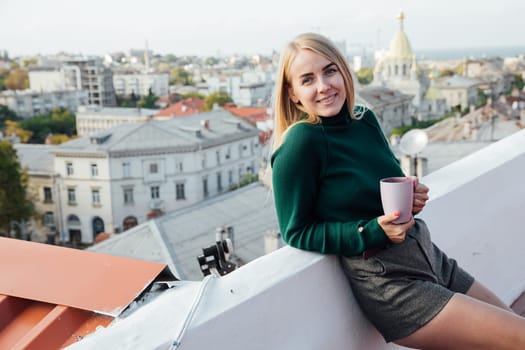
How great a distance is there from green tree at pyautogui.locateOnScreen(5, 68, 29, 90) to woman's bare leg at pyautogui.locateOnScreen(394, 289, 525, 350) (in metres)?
68.6

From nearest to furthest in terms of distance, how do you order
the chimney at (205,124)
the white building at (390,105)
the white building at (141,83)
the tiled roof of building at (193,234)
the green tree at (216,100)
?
the tiled roof of building at (193,234) < the chimney at (205,124) < the white building at (390,105) < the green tree at (216,100) < the white building at (141,83)

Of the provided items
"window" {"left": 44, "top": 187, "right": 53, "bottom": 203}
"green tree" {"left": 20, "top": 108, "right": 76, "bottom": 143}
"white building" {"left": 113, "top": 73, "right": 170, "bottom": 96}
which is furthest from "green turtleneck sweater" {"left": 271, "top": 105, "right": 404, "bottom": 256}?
"white building" {"left": 113, "top": 73, "right": 170, "bottom": 96}

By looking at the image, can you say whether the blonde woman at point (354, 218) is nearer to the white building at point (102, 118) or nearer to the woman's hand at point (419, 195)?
the woman's hand at point (419, 195)

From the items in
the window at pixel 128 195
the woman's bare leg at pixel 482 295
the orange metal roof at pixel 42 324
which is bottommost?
the window at pixel 128 195

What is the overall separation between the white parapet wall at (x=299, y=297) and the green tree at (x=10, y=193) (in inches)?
878

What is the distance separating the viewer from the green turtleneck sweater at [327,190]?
3.51 ft

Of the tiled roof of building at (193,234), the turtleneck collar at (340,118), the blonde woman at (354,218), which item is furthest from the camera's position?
the tiled roof of building at (193,234)

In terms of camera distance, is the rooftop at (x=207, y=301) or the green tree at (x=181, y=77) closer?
the rooftop at (x=207, y=301)

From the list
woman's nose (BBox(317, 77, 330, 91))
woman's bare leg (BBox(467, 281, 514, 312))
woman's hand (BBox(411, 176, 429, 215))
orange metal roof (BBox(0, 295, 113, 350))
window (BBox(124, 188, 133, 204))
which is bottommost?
window (BBox(124, 188, 133, 204))

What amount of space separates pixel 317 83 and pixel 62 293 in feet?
1.86

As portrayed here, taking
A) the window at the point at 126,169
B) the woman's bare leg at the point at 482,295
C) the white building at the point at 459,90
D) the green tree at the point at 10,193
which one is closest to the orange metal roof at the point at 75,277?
the woman's bare leg at the point at 482,295

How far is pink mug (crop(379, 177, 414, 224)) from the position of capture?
3.29ft

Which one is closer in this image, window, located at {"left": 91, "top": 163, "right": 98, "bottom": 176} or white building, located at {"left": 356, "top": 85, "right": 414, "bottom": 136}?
window, located at {"left": 91, "top": 163, "right": 98, "bottom": 176}

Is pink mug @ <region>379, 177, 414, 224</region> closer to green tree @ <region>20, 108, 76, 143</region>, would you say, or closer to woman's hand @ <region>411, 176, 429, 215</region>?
woman's hand @ <region>411, 176, 429, 215</region>
